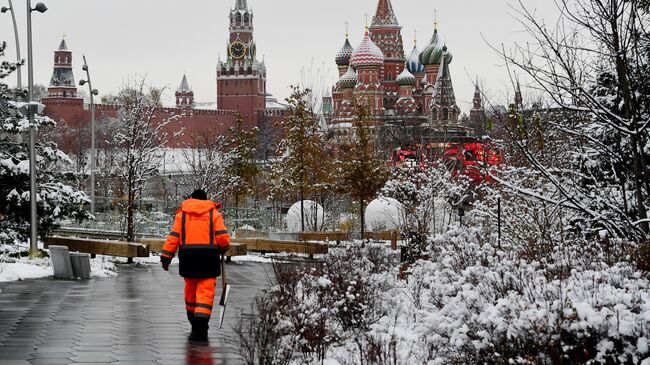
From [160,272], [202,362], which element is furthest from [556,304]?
[160,272]

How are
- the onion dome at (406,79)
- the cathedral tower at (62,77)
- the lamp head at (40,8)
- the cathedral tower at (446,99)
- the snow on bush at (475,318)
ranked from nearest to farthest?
the snow on bush at (475,318) < the lamp head at (40,8) < the cathedral tower at (446,99) < the onion dome at (406,79) < the cathedral tower at (62,77)

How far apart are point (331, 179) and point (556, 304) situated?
124ft

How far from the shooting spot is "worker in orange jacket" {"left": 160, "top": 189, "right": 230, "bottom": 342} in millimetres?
11211

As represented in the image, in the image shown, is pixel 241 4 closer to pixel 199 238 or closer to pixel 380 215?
pixel 380 215

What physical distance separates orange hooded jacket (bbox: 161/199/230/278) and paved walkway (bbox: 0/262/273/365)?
0.74 m

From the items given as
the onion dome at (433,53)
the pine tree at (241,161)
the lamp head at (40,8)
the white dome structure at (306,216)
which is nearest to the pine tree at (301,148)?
the white dome structure at (306,216)

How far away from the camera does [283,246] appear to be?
102ft

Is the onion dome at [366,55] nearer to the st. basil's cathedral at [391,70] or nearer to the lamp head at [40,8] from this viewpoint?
the st. basil's cathedral at [391,70]

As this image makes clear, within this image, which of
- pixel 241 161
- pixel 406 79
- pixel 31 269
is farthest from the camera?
pixel 406 79

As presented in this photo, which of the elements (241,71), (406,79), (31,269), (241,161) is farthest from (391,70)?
(31,269)

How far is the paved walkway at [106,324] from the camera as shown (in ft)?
33.4

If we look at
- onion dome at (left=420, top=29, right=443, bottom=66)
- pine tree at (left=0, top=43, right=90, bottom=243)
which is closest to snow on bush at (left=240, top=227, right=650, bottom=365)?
pine tree at (left=0, top=43, right=90, bottom=243)

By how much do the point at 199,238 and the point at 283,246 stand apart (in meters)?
19.8

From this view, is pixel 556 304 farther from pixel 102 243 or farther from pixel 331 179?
pixel 331 179
